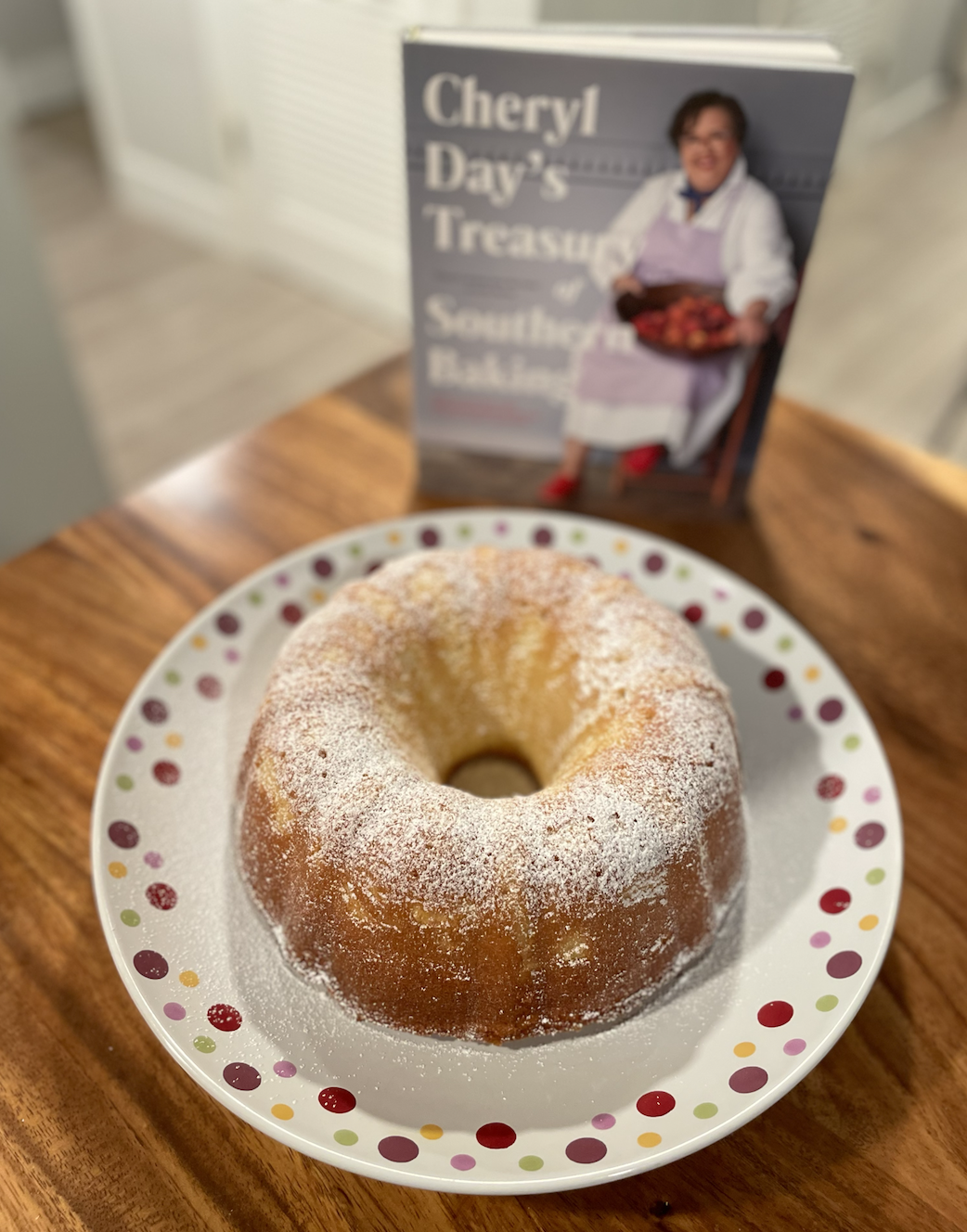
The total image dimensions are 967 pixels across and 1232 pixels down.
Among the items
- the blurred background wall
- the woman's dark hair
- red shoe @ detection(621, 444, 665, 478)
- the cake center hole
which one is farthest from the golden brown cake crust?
the blurred background wall

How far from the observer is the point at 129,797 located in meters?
0.72

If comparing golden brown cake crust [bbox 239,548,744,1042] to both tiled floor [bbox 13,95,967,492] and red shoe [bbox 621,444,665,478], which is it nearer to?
red shoe [bbox 621,444,665,478]

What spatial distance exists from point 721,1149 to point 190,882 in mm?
388

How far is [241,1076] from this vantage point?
0.58m

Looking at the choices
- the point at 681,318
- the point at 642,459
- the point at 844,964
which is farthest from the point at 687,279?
the point at 844,964

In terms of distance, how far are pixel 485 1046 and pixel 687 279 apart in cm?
64

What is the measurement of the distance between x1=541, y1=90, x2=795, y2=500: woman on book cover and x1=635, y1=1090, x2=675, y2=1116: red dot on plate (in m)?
0.60

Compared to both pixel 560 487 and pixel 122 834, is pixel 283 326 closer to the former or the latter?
pixel 560 487

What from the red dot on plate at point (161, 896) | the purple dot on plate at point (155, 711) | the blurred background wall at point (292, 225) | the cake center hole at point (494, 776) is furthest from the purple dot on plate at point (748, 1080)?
the blurred background wall at point (292, 225)

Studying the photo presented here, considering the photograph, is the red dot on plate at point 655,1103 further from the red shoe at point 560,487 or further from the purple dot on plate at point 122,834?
the red shoe at point 560,487

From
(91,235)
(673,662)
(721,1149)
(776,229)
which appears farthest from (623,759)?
(91,235)

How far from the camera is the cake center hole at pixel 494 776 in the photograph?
2.63 ft

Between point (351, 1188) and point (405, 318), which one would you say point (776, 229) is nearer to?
point (351, 1188)

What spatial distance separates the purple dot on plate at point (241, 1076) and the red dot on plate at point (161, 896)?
0.40 feet
